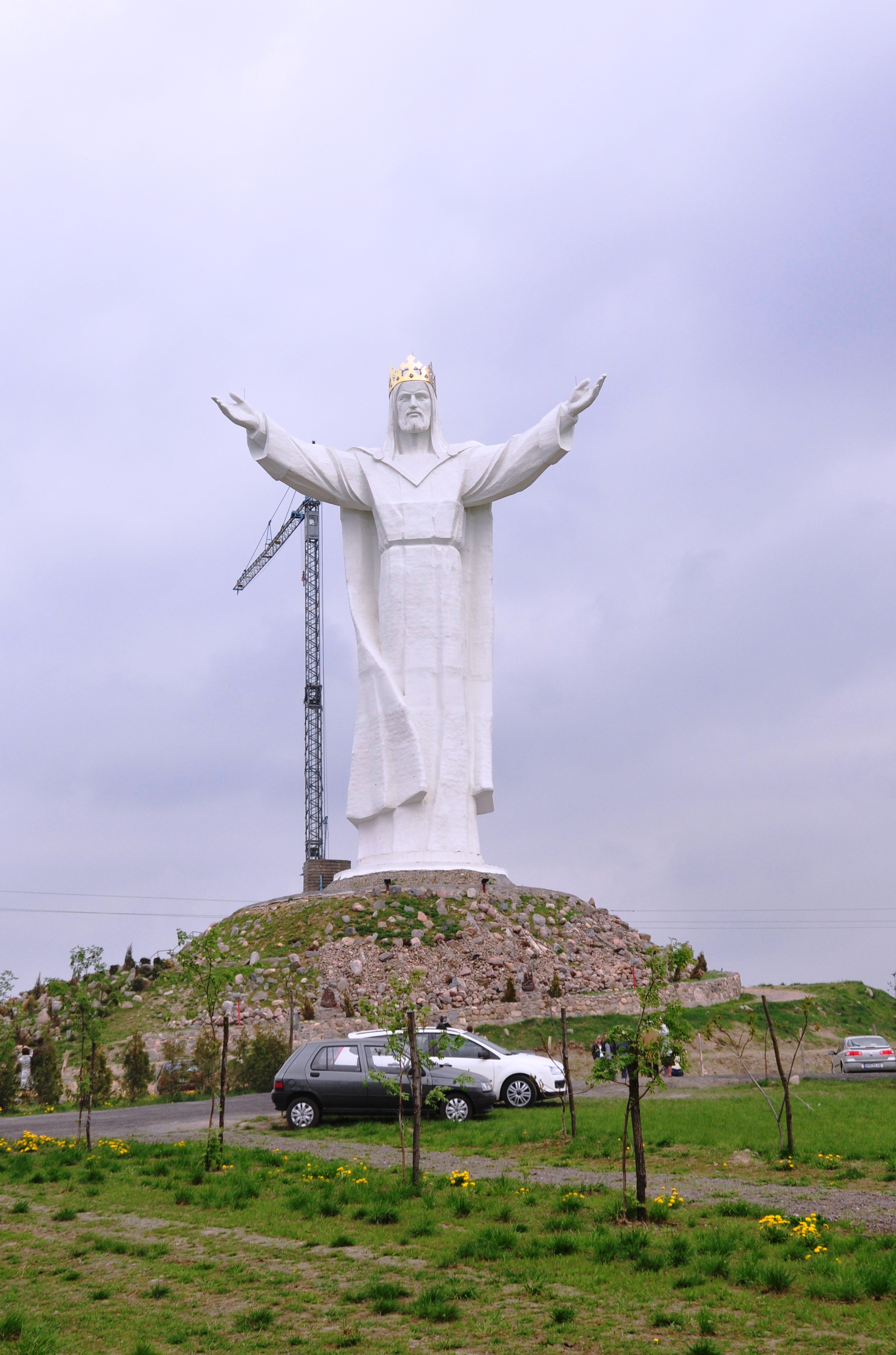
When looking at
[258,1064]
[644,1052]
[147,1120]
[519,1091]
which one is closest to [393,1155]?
[644,1052]

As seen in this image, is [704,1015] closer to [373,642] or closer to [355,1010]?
[355,1010]

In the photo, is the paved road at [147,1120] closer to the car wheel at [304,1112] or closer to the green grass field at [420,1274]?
the car wheel at [304,1112]

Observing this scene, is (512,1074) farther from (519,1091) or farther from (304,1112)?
(304,1112)

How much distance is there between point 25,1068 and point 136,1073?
400 centimetres

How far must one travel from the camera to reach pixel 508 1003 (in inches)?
882

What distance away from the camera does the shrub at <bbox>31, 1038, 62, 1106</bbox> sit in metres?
20.7

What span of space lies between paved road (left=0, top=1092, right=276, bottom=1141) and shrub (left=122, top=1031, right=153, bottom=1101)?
60.7 inches

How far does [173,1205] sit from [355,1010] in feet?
42.7

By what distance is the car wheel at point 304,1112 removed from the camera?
14320mm

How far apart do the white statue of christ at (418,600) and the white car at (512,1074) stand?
11.7 meters

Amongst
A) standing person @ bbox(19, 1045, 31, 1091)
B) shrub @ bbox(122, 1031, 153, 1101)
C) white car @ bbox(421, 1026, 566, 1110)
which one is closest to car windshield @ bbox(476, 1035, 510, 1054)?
white car @ bbox(421, 1026, 566, 1110)

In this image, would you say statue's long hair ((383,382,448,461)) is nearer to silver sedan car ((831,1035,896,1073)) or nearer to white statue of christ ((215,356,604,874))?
white statue of christ ((215,356,604,874))

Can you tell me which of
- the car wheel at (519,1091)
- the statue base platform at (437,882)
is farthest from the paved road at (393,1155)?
the statue base platform at (437,882)

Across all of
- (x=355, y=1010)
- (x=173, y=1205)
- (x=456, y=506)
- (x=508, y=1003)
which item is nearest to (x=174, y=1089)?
(x=355, y=1010)
